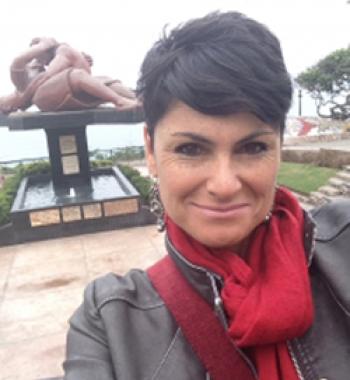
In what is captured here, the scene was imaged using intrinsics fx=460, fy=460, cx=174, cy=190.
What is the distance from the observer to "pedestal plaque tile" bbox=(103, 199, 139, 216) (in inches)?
335

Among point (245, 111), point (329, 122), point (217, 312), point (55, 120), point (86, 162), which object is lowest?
point (329, 122)

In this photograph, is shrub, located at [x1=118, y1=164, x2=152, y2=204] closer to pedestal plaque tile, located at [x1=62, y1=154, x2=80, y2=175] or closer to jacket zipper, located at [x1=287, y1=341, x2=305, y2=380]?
pedestal plaque tile, located at [x1=62, y1=154, x2=80, y2=175]

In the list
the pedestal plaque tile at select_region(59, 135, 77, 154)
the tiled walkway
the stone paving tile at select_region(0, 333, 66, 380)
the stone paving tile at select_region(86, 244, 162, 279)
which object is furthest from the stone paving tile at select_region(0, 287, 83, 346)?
the pedestal plaque tile at select_region(59, 135, 77, 154)

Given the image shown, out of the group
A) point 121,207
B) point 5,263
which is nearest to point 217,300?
point 5,263

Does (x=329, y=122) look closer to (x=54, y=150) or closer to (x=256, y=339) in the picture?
(x=54, y=150)

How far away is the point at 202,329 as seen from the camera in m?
1.07

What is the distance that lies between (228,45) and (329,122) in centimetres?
2191

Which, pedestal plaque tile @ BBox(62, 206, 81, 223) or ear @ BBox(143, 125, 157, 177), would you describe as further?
pedestal plaque tile @ BBox(62, 206, 81, 223)

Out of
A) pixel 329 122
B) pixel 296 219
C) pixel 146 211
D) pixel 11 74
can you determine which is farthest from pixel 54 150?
pixel 329 122

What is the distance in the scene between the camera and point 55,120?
9352 mm

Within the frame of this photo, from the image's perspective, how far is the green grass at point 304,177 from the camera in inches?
403

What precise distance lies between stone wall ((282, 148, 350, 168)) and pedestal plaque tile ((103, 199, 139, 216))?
5.18 m

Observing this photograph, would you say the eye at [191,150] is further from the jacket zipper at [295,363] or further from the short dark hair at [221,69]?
the jacket zipper at [295,363]

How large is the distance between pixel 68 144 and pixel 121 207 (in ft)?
9.27
